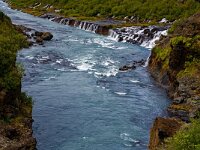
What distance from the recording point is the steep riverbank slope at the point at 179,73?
32344 mm

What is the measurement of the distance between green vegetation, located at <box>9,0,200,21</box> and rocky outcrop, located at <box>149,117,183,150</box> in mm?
74186

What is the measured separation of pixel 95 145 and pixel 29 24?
65597 millimetres

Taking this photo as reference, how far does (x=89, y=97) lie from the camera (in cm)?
4538

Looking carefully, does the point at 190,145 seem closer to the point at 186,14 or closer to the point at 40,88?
the point at 40,88

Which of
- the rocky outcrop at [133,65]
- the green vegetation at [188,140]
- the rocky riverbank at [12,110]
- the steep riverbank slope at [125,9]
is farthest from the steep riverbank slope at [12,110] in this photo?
the steep riverbank slope at [125,9]

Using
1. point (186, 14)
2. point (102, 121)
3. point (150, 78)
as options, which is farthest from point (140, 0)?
point (102, 121)

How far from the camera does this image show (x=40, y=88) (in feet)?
156

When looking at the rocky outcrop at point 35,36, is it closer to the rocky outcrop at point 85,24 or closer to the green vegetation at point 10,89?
the rocky outcrop at point 85,24

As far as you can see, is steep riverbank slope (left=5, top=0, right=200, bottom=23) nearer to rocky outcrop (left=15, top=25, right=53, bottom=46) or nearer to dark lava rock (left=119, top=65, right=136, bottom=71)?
rocky outcrop (left=15, top=25, right=53, bottom=46)

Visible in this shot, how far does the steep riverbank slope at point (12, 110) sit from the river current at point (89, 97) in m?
1.95

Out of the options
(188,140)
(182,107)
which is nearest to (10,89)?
(188,140)

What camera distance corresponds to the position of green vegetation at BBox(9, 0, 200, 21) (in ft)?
354

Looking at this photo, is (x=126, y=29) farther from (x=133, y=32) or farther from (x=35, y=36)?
(x=35, y=36)

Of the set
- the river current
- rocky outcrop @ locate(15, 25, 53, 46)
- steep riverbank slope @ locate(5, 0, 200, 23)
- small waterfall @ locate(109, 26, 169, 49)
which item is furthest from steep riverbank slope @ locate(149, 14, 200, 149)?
steep riverbank slope @ locate(5, 0, 200, 23)
